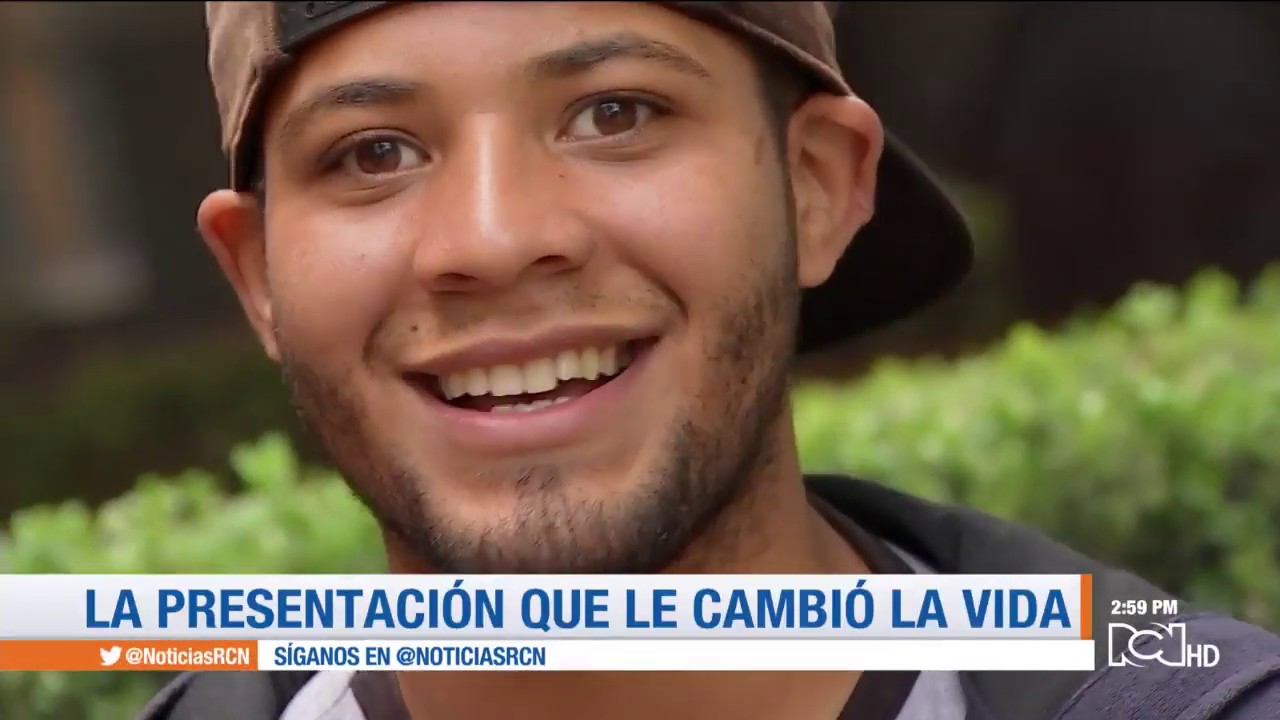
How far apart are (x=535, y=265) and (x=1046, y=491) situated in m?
1.23

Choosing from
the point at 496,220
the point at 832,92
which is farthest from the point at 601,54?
the point at 832,92

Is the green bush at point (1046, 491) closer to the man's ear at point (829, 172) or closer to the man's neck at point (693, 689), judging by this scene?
the man's neck at point (693, 689)

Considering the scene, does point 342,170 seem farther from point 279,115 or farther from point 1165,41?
point 1165,41

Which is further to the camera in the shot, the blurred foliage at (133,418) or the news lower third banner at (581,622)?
the blurred foliage at (133,418)

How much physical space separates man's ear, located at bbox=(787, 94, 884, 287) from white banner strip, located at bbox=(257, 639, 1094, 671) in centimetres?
45

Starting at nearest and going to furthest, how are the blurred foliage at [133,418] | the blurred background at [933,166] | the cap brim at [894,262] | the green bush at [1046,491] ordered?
1. the cap brim at [894,262]
2. the green bush at [1046,491]
3. the blurred background at [933,166]
4. the blurred foliage at [133,418]

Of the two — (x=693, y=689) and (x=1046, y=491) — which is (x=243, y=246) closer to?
(x=693, y=689)

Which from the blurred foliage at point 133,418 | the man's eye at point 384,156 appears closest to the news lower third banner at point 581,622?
the man's eye at point 384,156

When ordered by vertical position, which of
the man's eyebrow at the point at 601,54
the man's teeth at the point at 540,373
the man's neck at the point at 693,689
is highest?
the man's eyebrow at the point at 601,54

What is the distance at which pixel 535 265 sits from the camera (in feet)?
4.81

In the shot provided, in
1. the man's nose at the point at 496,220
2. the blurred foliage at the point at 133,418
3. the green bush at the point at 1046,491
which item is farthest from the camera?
the blurred foliage at the point at 133,418

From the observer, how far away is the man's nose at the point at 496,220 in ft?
4.74

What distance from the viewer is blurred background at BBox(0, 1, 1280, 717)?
136 inches

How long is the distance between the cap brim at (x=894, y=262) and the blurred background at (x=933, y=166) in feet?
2.94
